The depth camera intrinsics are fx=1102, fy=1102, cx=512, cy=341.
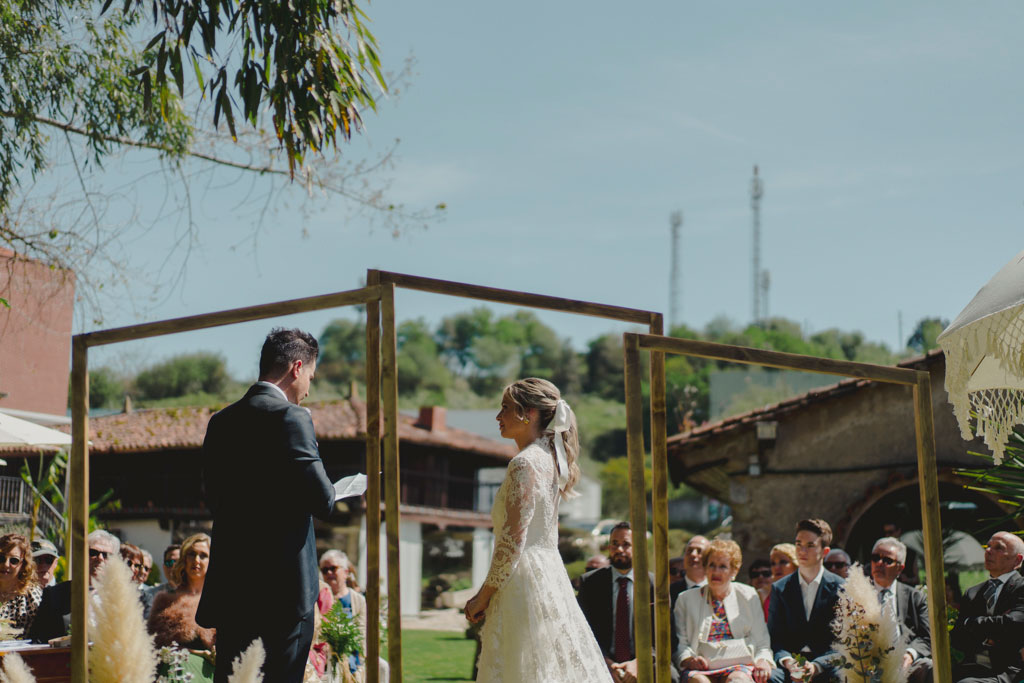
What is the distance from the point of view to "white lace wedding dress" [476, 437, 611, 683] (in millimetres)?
4082

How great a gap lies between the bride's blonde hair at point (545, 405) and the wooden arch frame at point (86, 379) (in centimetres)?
70

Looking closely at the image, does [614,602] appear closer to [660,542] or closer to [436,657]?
[660,542]

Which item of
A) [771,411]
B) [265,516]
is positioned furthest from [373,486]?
[771,411]

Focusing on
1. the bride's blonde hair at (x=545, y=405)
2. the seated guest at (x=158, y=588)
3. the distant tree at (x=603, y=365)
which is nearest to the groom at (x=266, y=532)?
the bride's blonde hair at (x=545, y=405)

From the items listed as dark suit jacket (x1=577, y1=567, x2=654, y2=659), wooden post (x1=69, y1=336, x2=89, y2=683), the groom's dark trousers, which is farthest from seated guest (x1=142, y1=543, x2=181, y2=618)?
dark suit jacket (x1=577, y1=567, x2=654, y2=659)

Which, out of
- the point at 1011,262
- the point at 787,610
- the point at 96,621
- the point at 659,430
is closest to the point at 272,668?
the point at 96,621

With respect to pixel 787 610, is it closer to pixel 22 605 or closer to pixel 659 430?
pixel 659 430

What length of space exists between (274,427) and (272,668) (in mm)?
771

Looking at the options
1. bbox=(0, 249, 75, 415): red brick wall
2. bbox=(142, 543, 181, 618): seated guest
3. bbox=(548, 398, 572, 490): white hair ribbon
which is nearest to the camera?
bbox=(548, 398, 572, 490): white hair ribbon

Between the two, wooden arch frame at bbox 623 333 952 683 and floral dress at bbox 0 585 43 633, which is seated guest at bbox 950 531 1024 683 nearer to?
wooden arch frame at bbox 623 333 952 683

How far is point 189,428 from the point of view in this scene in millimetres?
33406

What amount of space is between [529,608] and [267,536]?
1052 mm

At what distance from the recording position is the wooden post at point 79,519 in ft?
12.7

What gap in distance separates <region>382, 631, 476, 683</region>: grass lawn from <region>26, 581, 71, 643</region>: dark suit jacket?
528 cm
